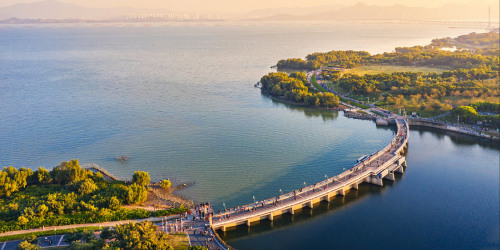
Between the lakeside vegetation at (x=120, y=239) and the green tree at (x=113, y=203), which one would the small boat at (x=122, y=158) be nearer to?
the green tree at (x=113, y=203)

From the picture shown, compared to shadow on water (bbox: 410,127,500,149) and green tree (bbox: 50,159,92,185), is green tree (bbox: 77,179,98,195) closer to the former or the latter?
green tree (bbox: 50,159,92,185)

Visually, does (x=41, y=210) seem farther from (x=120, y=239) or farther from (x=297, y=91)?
(x=297, y=91)

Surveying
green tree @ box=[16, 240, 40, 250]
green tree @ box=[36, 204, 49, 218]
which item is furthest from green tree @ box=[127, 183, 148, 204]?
green tree @ box=[16, 240, 40, 250]

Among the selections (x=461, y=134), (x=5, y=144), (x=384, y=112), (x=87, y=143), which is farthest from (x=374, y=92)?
(x=5, y=144)

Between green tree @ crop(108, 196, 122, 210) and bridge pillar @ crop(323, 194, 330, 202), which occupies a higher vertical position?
green tree @ crop(108, 196, 122, 210)

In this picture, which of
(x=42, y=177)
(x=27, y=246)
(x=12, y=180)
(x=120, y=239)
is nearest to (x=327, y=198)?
(x=120, y=239)

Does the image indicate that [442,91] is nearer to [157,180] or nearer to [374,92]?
[374,92]
